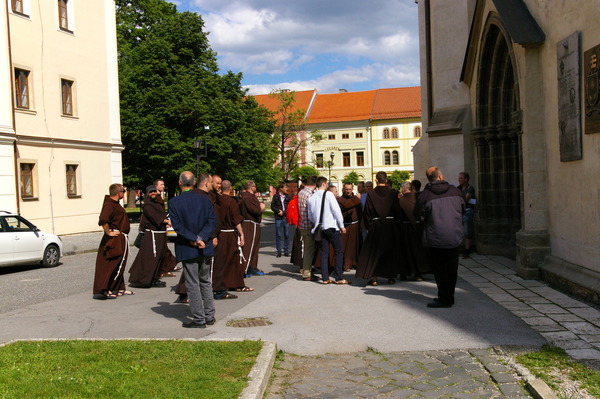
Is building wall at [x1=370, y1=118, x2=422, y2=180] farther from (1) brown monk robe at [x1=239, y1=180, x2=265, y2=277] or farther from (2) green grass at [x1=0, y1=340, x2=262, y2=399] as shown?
(2) green grass at [x1=0, y1=340, x2=262, y2=399]

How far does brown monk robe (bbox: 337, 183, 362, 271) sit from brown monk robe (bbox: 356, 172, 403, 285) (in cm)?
166

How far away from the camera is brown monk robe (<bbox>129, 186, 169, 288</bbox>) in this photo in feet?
36.7

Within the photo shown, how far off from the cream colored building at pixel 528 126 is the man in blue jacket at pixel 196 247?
502 centimetres

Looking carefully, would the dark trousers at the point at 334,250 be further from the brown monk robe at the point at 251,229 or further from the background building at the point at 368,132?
the background building at the point at 368,132

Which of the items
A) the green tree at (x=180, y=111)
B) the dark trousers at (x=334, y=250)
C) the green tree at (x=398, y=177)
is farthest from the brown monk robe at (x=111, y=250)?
the green tree at (x=398, y=177)

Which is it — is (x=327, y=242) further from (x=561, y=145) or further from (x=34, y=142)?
(x=34, y=142)

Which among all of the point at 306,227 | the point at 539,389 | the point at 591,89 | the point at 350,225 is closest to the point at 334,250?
the point at 306,227

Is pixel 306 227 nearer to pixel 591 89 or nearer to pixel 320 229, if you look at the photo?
pixel 320 229

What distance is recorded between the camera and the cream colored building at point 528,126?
28.6 feet

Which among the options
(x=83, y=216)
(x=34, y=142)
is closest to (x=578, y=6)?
(x=34, y=142)

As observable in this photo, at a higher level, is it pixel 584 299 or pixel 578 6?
pixel 578 6

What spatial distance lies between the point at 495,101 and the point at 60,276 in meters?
10.6

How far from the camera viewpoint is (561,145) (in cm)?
962

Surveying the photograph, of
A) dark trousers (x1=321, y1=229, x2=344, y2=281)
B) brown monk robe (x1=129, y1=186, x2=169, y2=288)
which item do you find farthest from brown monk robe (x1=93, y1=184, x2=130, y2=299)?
dark trousers (x1=321, y1=229, x2=344, y2=281)
